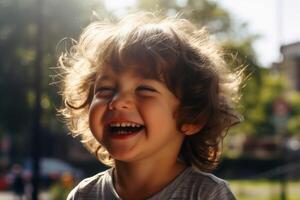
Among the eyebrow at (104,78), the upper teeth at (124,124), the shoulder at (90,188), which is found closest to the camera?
the upper teeth at (124,124)

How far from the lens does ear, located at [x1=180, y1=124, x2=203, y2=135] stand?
6.77ft

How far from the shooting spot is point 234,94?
227 centimetres

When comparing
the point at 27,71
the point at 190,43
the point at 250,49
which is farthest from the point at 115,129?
the point at 250,49

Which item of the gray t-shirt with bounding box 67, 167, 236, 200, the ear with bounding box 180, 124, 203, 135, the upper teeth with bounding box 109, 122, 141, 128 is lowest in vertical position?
the gray t-shirt with bounding box 67, 167, 236, 200

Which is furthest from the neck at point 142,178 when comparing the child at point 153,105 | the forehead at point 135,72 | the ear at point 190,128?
the forehead at point 135,72

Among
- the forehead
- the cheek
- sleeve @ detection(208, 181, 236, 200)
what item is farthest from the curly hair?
sleeve @ detection(208, 181, 236, 200)

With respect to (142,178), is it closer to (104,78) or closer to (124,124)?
(124,124)

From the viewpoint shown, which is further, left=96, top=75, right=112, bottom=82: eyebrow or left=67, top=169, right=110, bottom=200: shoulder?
left=67, top=169, right=110, bottom=200: shoulder

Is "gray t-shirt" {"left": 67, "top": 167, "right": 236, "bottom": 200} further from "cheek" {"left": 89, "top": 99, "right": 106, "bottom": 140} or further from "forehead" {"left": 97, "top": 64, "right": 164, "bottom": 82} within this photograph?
"forehead" {"left": 97, "top": 64, "right": 164, "bottom": 82}

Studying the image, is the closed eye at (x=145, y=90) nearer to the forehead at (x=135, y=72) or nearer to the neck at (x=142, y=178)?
the forehead at (x=135, y=72)

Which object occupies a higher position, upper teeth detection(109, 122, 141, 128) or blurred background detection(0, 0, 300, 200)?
upper teeth detection(109, 122, 141, 128)

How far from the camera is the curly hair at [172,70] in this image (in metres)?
1.99

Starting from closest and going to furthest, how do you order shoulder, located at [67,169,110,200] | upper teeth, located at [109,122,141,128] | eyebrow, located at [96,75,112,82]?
1. upper teeth, located at [109,122,141,128]
2. eyebrow, located at [96,75,112,82]
3. shoulder, located at [67,169,110,200]

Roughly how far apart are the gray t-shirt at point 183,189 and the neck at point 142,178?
3cm
